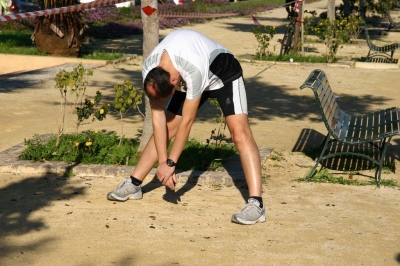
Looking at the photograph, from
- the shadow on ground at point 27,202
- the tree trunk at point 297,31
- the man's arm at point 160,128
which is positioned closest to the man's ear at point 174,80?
the man's arm at point 160,128

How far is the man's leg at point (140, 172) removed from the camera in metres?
6.19

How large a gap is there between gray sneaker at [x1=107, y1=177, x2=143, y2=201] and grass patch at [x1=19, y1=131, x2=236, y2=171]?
1.00 m

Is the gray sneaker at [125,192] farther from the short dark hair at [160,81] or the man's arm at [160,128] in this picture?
the short dark hair at [160,81]

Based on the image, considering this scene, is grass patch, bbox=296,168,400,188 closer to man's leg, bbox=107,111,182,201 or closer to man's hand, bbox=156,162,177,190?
man's leg, bbox=107,111,182,201

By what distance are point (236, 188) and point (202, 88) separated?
1.57 metres

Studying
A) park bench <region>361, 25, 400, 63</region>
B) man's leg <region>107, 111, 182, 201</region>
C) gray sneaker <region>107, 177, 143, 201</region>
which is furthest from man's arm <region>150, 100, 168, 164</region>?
park bench <region>361, 25, 400, 63</region>

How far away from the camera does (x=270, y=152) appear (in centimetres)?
801

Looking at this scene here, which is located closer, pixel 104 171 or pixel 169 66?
pixel 169 66

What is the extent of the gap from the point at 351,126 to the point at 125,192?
8.85ft

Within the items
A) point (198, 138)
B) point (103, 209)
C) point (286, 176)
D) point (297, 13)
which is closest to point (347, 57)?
point (297, 13)

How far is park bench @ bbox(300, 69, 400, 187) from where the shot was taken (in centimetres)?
699

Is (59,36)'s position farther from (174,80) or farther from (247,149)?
(174,80)

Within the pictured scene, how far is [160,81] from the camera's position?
5.28m

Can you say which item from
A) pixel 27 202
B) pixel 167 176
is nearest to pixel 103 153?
pixel 27 202
